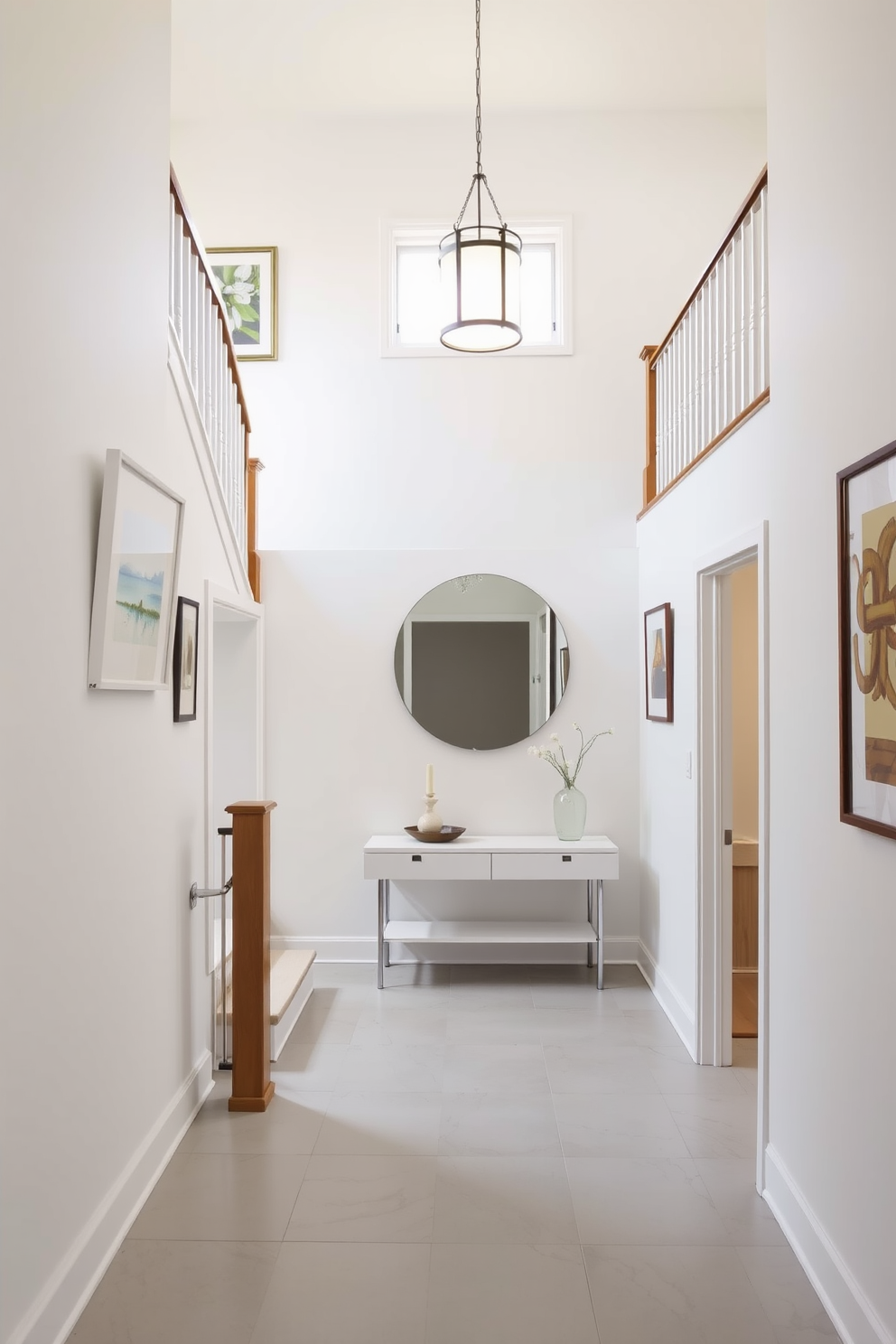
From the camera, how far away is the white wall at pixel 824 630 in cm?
196

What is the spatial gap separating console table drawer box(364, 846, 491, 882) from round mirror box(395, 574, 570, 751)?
0.69 m

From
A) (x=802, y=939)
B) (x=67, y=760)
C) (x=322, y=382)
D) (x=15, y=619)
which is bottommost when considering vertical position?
(x=802, y=939)

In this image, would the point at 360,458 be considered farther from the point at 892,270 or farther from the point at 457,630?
the point at 892,270

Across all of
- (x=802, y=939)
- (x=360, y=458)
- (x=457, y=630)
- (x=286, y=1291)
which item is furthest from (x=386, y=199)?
(x=286, y=1291)

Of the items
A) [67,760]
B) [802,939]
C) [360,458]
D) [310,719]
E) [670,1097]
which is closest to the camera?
[67,760]

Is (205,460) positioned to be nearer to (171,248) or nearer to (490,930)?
(171,248)

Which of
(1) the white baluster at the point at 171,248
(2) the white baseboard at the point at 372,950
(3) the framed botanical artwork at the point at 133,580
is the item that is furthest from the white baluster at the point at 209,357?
(2) the white baseboard at the point at 372,950

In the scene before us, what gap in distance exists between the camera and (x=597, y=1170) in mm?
2836

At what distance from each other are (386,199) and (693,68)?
1.85 m

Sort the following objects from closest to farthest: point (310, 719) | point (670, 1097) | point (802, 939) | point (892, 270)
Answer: point (892, 270)
point (802, 939)
point (670, 1097)
point (310, 719)

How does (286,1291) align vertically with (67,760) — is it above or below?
below

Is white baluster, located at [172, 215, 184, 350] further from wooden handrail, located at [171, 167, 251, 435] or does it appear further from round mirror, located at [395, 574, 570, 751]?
round mirror, located at [395, 574, 570, 751]

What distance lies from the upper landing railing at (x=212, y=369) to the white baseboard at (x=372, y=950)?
1854mm

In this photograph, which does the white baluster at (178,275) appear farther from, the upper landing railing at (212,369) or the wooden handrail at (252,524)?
the wooden handrail at (252,524)
